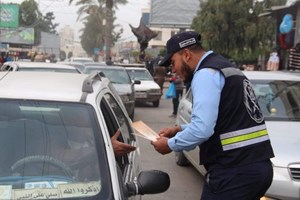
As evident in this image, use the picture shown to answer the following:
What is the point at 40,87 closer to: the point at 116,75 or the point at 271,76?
the point at 271,76

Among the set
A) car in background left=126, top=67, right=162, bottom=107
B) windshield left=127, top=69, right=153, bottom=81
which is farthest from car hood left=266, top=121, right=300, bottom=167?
windshield left=127, top=69, right=153, bottom=81

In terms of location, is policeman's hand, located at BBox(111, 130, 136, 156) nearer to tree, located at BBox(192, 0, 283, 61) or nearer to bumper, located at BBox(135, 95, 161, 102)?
bumper, located at BBox(135, 95, 161, 102)

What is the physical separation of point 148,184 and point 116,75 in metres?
12.0

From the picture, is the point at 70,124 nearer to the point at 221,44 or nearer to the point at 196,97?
the point at 196,97

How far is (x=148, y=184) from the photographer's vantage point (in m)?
2.80

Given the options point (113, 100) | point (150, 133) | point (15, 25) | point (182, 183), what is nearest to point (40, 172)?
point (150, 133)

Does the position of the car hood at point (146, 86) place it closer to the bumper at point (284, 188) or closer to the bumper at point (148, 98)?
the bumper at point (148, 98)

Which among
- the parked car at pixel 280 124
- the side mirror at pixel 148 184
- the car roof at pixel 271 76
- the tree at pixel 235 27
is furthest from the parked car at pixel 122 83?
the tree at pixel 235 27

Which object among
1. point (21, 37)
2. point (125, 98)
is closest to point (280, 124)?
point (125, 98)

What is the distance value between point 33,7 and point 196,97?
84529 millimetres

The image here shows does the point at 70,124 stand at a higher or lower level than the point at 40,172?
higher

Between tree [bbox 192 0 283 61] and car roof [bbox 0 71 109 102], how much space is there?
24.7 m

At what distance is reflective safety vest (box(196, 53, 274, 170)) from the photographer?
2975 mm

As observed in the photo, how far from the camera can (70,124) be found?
2994mm
